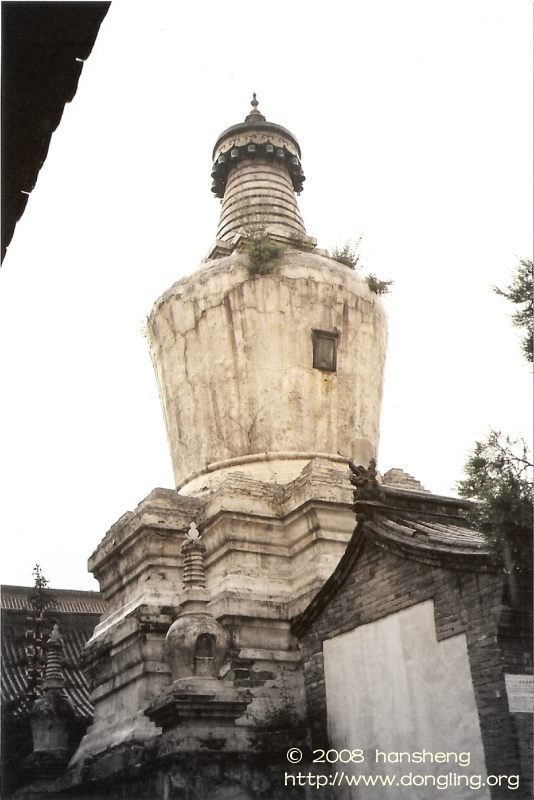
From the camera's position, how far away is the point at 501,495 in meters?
7.98

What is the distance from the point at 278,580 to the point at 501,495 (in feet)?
23.0

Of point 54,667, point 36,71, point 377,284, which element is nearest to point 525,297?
point 36,71

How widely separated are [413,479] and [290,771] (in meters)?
6.35

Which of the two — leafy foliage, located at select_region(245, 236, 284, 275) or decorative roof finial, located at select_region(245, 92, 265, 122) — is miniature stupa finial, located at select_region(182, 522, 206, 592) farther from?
decorative roof finial, located at select_region(245, 92, 265, 122)

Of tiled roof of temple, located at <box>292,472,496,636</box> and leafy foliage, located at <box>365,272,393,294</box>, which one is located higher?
leafy foliage, located at <box>365,272,393,294</box>

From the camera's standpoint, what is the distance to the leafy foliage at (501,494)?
314 inches

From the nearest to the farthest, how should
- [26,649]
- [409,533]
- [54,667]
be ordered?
[409,533], [54,667], [26,649]

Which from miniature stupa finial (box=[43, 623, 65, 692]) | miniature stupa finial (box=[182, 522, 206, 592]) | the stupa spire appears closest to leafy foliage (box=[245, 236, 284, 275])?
the stupa spire

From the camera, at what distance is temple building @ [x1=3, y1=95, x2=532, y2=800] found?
9.84 m

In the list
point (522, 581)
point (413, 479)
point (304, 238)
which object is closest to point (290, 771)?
point (522, 581)

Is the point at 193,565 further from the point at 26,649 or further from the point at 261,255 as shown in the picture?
the point at 26,649

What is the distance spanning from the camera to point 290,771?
1167 centimetres

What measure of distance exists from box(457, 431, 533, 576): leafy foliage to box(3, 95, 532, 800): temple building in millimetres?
1085

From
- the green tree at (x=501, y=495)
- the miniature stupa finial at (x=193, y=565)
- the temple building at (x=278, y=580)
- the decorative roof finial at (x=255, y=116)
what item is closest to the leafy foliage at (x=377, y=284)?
the temple building at (x=278, y=580)
